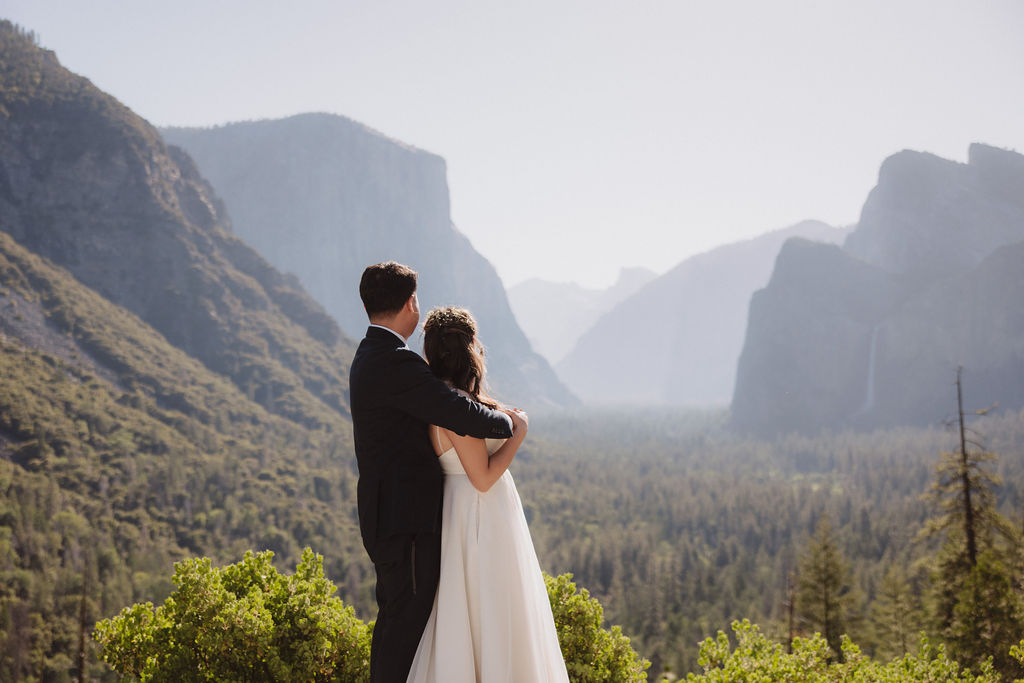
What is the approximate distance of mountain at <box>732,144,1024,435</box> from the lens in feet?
421

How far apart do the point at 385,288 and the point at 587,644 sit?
409 centimetres

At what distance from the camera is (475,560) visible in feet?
12.4

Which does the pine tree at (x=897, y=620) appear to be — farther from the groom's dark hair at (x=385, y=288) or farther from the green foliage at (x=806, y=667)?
the groom's dark hair at (x=385, y=288)

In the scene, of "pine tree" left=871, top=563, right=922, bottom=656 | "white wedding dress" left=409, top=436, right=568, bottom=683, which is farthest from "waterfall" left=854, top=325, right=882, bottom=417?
"white wedding dress" left=409, top=436, right=568, bottom=683

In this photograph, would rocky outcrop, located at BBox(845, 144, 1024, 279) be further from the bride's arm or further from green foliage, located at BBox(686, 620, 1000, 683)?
the bride's arm

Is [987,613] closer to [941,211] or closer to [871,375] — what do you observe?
[941,211]

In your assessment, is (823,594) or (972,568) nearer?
(972,568)

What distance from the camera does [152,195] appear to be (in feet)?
445

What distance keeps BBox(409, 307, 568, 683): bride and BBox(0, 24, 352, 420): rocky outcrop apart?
138m

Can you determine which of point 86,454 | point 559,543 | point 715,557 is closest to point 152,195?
point 86,454

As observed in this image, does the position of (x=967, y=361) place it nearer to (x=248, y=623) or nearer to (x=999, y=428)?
(x=999, y=428)

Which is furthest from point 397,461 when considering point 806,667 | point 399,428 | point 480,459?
point 806,667

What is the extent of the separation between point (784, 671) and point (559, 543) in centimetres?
8002

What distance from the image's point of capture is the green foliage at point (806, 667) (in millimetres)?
5945
